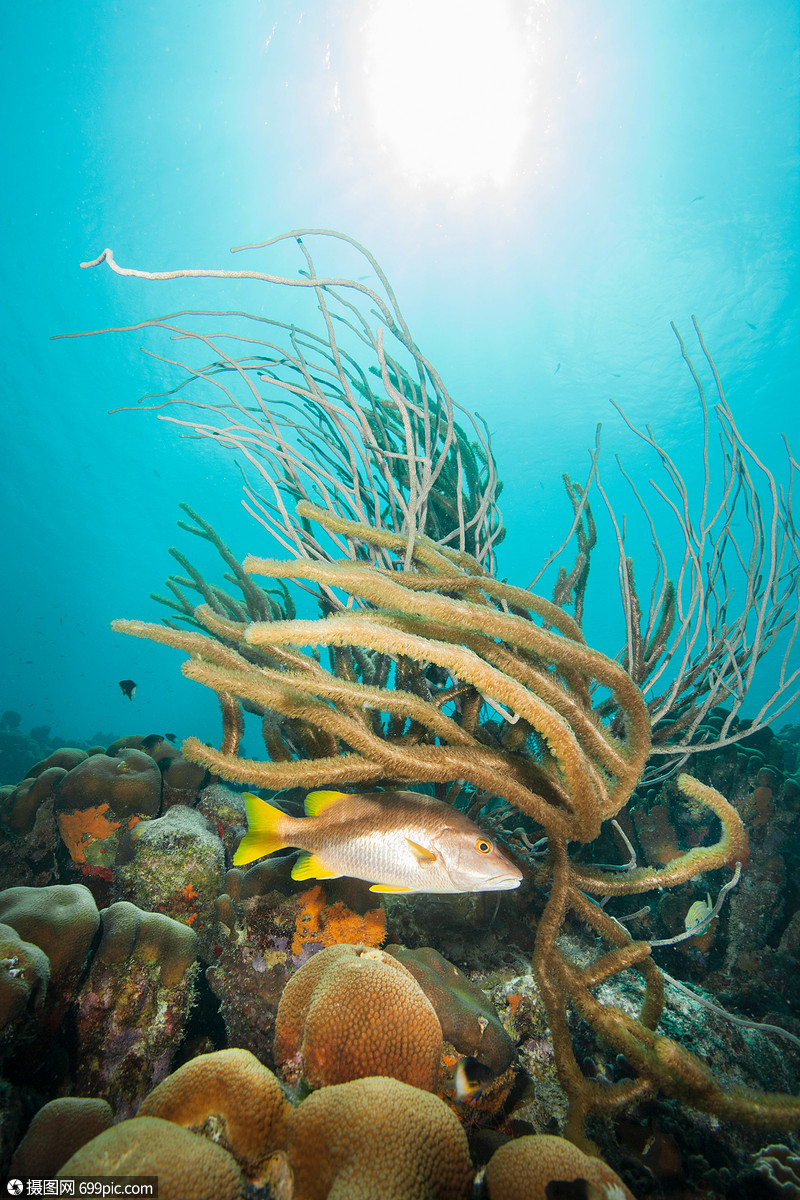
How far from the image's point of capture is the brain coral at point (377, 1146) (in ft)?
3.36

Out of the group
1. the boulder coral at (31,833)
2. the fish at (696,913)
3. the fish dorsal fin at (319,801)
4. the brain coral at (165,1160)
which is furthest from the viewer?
the boulder coral at (31,833)

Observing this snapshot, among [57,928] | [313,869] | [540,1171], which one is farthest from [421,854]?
[57,928]

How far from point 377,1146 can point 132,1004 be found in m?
1.50

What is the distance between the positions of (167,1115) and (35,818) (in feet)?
9.07

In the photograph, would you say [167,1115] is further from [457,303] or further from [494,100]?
[457,303]

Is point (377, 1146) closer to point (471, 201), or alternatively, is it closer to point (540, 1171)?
point (540, 1171)

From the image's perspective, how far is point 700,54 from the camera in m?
16.9

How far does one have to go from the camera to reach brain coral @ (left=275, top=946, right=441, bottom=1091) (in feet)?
4.49

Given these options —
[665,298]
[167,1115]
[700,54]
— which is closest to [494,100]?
[700,54]

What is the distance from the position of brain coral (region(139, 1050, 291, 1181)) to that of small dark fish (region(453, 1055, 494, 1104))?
620 mm

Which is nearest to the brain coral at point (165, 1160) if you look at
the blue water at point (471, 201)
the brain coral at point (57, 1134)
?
the brain coral at point (57, 1134)

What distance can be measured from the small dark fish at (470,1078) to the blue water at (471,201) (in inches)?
626

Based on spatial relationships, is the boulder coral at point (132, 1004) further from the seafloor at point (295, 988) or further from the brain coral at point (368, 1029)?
the brain coral at point (368, 1029)

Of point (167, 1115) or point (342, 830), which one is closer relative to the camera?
point (167, 1115)
